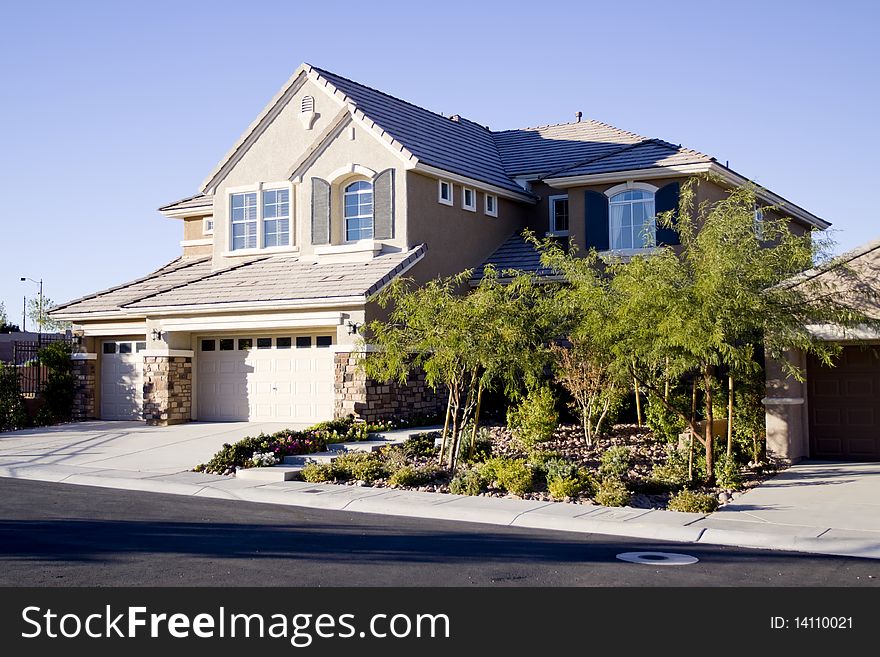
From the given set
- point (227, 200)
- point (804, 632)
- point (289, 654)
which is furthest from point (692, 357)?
point (227, 200)

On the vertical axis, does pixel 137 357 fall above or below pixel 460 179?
below

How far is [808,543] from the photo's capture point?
11.1 meters

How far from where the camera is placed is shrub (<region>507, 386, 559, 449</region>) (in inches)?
777

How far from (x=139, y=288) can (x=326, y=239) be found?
6.76 metres

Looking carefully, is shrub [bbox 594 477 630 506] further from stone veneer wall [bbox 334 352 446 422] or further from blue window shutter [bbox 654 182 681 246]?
blue window shutter [bbox 654 182 681 246]

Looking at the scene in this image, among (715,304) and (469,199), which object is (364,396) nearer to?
(469,199)

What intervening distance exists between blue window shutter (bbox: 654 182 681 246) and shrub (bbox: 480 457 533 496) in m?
9.97

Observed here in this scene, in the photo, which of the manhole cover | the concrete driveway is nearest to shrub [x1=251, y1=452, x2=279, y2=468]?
the concrete driveway

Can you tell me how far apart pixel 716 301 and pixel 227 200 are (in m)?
16.6

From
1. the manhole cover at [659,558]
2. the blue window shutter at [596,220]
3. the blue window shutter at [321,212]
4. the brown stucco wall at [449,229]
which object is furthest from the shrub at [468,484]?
the blue window shutter at [596,220]

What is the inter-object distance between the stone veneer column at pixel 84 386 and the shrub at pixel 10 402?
1438 mm

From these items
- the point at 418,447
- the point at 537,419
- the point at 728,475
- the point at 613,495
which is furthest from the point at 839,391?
the point at 418,447

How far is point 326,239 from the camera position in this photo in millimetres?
24781

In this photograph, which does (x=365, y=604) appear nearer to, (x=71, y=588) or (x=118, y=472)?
(x=71, y=588)
